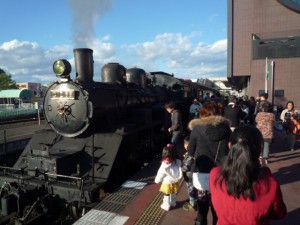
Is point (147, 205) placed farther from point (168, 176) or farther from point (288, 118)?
point (288, 118)

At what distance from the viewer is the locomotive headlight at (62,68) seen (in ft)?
20.3

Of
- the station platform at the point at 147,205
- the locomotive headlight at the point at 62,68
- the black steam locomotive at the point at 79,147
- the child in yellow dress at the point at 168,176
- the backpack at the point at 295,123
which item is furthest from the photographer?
the backpack at the point at 295,123

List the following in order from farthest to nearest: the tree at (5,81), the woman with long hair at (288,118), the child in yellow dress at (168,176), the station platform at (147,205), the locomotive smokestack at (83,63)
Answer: the tree at (5,81) < the woman with long hair at (288,118) < the locomotive smokestack at (83,63) < the child in yellow dress at (168,176) < the station platform at (147,205)

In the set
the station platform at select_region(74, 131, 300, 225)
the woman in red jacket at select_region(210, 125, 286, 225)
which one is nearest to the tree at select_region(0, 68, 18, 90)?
the station platform at select_region(74, 131, 300, 225)

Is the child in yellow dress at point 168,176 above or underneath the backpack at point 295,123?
underneath

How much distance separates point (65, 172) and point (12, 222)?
4.09 ft

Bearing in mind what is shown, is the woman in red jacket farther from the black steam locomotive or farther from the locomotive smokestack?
the locomotive smokestack

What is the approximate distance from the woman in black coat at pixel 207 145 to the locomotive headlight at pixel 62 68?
12.5 ft

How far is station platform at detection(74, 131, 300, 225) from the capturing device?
3.97 metres

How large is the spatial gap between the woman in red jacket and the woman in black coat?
147cm

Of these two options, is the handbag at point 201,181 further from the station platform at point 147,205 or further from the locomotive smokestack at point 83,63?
the locomotive smokestack at point 83,63

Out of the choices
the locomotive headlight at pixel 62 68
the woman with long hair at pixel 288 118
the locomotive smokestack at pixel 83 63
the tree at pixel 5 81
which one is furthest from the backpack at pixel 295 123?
the tree at pixel 5 81

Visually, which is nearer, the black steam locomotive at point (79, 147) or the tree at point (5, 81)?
the black steam locomotive at point (79, 147)

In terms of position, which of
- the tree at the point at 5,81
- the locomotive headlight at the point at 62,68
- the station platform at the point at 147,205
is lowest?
the station platform at the point at 147,205
